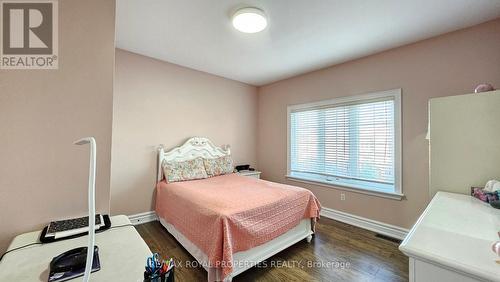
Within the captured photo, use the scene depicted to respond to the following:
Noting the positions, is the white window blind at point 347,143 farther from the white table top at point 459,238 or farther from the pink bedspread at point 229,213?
the white table top at point 459,238

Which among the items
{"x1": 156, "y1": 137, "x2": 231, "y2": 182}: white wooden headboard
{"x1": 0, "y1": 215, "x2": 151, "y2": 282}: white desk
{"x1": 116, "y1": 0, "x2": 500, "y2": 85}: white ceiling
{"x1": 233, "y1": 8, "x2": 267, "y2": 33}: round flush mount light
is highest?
{"x1": 116, "y1": 0, "x2": 500, "y2": 85}: white ceiling

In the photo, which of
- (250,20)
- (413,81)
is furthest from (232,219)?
(413,81)

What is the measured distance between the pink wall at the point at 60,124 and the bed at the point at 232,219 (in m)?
0.88

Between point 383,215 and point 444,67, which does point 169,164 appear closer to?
point 383,215

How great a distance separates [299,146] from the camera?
3.81 m

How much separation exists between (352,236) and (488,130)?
6.00 feet

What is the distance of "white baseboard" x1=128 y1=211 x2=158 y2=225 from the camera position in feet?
9.45

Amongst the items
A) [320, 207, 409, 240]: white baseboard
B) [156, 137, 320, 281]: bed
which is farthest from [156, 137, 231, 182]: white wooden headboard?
[320, 207, 409, 240]: white baseboard

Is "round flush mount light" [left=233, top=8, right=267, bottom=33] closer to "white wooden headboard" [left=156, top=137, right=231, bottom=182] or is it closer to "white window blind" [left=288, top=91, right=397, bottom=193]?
"white window blind" [left=288, top=91, right=397, bottom=193]

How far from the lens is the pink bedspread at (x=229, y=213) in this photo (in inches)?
65.9

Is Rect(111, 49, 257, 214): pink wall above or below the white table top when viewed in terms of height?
above

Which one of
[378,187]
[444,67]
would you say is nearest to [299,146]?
[378,187]

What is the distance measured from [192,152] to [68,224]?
2366mm

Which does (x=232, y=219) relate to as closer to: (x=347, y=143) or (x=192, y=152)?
(x=192, y=152)
